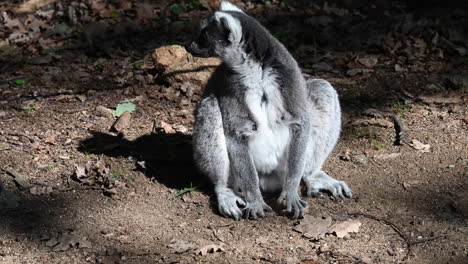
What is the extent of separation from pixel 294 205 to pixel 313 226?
1.00ft

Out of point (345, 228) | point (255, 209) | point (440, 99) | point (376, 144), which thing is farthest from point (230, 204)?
point (440, 99)

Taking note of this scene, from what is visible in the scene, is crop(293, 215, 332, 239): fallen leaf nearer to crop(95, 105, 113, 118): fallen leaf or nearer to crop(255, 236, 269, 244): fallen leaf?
crop(255, 236, 269, 244): fallen leaf

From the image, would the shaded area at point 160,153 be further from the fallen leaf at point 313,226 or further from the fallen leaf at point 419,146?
the fallen leaf at point 419,146

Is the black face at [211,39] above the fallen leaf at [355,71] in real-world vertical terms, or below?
above

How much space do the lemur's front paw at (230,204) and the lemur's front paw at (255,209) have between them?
68 mm

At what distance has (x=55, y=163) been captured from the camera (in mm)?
6051

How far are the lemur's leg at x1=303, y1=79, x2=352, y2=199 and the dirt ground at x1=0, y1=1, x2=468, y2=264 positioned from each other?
0.69 feet

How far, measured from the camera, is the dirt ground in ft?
15.5

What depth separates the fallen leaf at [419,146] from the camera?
6240 millimetres

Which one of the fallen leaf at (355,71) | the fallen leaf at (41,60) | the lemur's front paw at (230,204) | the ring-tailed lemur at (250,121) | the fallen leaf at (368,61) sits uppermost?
the ring-tailed lemur at (250,121)

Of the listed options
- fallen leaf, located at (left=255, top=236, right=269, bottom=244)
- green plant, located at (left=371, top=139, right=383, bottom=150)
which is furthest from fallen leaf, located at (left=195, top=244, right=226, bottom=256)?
green plant, located at (left=371, top=139, right=383, bottom=150)

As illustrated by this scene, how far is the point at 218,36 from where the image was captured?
5180 mm

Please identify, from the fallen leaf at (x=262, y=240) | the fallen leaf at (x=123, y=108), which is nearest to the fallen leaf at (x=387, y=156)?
the fallen leaf at (x=262, y=240)

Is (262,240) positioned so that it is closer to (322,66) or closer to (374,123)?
(374,123)
